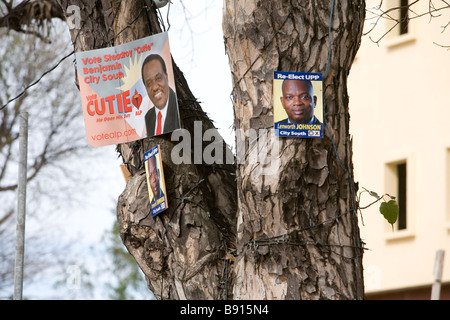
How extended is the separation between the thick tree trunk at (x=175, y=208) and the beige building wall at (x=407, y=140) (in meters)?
9.93

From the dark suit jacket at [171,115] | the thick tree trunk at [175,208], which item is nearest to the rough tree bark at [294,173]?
the thick tree trunk at [175,208]

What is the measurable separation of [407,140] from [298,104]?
37.8 feet

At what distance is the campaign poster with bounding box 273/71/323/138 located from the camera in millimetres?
3289

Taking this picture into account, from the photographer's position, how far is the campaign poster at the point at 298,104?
3289mm

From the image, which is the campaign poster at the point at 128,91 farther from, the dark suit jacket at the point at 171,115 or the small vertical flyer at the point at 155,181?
the small vertical flyer at the point at 155,181

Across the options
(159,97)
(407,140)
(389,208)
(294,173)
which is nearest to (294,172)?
(294,173)

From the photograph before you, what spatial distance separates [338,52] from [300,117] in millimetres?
315

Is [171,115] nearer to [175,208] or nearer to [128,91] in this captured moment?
[128,91]

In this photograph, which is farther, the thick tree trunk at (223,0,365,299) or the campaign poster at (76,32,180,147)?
the campaign poster at (76,32,180,147)

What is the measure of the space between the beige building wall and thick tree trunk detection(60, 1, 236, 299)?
32.6ft

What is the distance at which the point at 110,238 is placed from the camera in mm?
19516

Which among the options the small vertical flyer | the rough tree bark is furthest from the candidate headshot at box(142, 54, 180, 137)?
the rough tree bark

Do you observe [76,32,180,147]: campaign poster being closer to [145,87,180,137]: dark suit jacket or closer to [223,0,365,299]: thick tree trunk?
[145,87,180,137]: dark suit jacket

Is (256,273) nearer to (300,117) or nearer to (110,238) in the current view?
(300,117)
